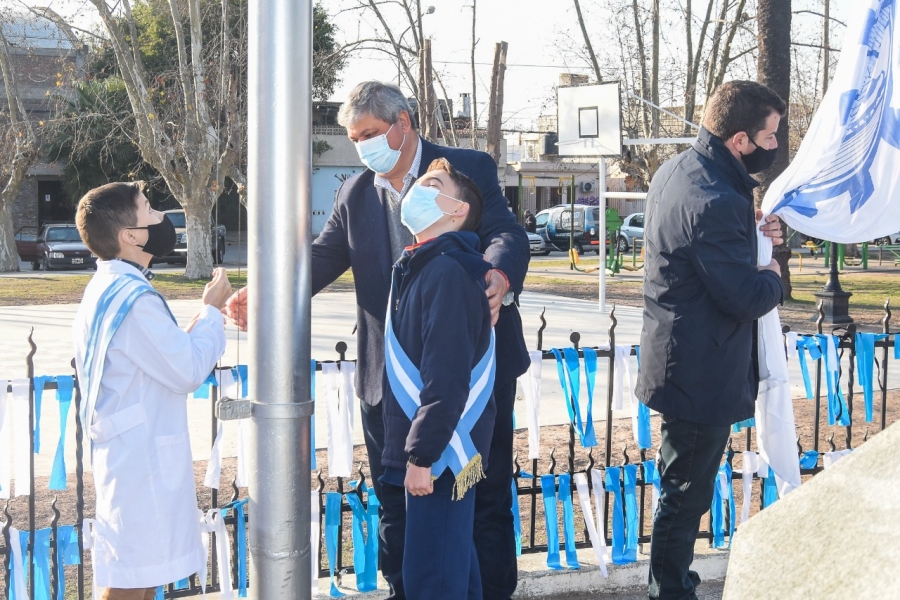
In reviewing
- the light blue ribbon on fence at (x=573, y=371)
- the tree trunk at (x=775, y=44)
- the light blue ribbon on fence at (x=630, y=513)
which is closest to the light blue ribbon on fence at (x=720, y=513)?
the light blue ribbon on fence at (x=630, y=513)

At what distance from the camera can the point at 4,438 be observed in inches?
148

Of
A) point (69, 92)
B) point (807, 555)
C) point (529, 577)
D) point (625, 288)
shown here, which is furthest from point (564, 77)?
point (807, 555)

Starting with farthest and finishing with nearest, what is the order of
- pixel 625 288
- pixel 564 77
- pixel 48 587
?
pixel 564 77 < pixel 625 288 < pixel 48 587

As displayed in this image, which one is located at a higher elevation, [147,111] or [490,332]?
[147,111]

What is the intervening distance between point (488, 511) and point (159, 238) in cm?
150

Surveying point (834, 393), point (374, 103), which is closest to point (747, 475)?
point (834, 393)

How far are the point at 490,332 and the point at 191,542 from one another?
1.12m

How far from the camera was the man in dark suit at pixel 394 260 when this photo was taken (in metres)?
3.40

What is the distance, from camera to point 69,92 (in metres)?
35.0

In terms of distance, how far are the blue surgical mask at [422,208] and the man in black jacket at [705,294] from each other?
87cm

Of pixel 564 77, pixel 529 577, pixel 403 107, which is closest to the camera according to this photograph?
pixel 403 107

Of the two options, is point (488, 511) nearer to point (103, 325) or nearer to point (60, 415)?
point (103, 325)

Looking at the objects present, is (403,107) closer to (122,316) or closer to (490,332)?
(490,332)

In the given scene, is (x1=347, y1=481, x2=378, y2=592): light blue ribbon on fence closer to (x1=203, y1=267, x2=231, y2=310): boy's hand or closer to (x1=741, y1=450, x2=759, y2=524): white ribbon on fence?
(x1=203, y1=267, x2=231, y2=310): boy's hand
